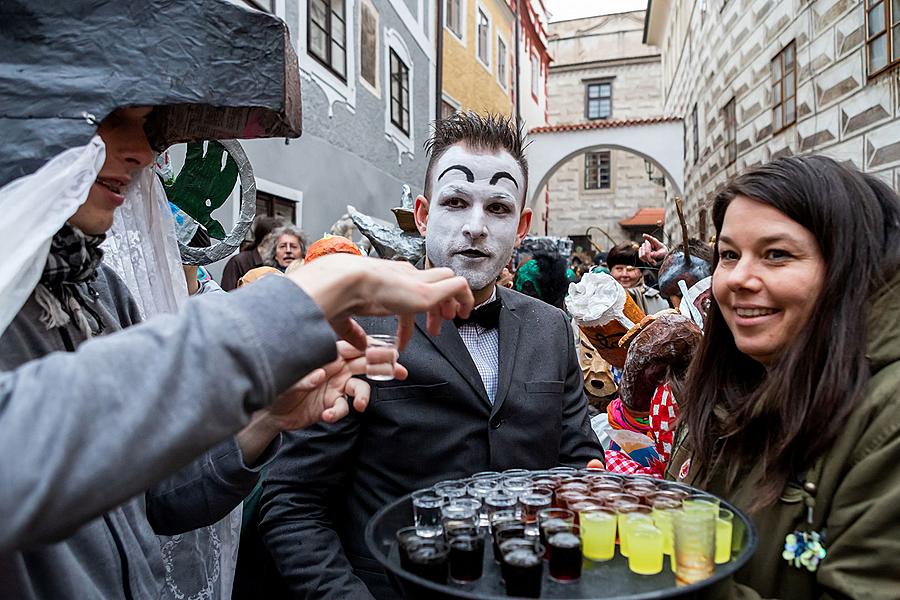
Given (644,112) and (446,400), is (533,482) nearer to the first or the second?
(446,400)

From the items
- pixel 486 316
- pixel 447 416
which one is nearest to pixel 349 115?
pixel 486 316

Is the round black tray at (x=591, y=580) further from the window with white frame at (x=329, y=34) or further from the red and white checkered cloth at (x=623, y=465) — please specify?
the window with white frame at (x=329, y=34)

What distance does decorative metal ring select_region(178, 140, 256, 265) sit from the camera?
10.0 feet

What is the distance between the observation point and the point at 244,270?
5324mm

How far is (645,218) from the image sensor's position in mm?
25297

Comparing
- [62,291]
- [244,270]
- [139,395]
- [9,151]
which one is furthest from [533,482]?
[244,270]

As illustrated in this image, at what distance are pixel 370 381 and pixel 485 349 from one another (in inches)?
15.7

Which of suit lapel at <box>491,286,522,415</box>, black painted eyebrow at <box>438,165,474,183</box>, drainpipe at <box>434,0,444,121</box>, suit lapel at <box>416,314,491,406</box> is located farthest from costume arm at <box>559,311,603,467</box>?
drainpipe at <box>434,0,444,121</box>

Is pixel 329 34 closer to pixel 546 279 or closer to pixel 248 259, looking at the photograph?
pixel 248 259

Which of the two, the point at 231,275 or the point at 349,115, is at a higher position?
the point at 349,115

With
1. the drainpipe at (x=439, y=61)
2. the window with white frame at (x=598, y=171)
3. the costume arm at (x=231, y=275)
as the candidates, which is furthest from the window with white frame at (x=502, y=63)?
the costume arm at (x=231, y=275)

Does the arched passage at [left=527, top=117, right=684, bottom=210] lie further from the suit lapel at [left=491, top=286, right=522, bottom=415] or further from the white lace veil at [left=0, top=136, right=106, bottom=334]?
the white lace veil at [left=0, top=136, right=106, bottom=334]

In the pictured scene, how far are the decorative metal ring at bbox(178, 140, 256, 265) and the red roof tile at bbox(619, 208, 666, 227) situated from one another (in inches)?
924

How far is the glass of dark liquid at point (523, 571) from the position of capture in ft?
3.69
